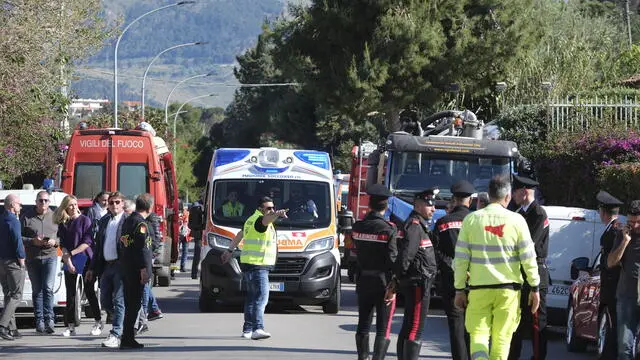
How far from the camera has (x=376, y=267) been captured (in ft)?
40.9

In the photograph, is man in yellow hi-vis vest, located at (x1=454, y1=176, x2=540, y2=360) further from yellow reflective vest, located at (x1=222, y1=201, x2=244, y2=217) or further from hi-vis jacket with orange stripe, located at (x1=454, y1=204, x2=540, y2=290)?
yellow reflective vest, located at (x1=222, y1=201, x2=244, y2=217)

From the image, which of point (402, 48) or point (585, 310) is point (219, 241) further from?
point (402, 48)

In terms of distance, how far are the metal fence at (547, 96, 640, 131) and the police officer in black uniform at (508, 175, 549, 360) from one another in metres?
15.6

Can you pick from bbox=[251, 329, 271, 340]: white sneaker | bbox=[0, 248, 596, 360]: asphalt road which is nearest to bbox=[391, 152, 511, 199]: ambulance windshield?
bbox=[0, 248, 596, 360]: asphalt road

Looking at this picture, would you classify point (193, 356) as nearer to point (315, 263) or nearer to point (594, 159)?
point (315, 263)

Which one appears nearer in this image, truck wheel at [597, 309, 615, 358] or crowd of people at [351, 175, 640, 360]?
crowd of people at [351, 175, 640, 360]

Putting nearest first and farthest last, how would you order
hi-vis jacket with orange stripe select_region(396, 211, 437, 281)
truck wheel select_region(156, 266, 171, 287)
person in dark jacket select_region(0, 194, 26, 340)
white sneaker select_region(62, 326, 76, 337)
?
hi-vis jacket with orange stripe select_region(396, 211, 437, 281), person in dark jacket select_region(0, 194, 26, 340), white sneaker select_region(62, 326, 76, 337), truck wheel select_region(156, 266, 171, 287)

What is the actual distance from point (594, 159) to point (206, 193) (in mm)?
7913

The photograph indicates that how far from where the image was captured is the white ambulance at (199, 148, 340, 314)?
19594 mm

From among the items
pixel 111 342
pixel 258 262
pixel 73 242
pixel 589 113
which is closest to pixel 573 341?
pixel 258 262

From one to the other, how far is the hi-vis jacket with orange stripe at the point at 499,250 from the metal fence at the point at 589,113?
58.3 ft

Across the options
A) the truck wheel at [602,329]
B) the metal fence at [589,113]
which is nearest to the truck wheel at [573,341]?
the truck wheel at [602,329]

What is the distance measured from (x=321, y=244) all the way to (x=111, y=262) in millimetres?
5378

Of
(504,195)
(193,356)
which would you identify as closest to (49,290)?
(193,356)
